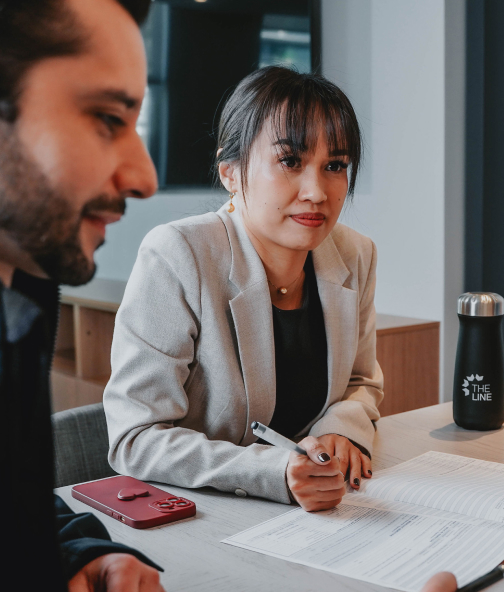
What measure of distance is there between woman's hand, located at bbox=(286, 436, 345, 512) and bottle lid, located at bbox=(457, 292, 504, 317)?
0.54 metres

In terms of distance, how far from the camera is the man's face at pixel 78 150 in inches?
15.9

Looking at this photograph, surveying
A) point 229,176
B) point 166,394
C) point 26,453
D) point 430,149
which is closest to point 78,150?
point 26,453

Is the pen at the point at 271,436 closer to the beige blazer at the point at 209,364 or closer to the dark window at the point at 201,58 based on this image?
the beige blazer at the point at 209,364

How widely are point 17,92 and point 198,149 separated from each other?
2671mm

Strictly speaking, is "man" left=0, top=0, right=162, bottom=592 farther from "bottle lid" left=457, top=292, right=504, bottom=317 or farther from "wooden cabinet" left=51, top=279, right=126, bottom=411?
"wooden cabinet" left=51, top=279, right=126, bottom=411

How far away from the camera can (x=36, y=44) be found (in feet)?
1.34

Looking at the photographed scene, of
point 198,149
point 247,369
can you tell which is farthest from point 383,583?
point 198,149

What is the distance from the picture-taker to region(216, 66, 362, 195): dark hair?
126 centimetres

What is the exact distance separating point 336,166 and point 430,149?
1475 millimetres

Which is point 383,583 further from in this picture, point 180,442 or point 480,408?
point 480,408

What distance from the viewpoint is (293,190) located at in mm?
1265

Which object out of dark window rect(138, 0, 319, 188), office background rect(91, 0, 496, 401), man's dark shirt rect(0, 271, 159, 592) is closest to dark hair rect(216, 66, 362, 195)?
man's dark shirt rect(0, 271, 159, 592)

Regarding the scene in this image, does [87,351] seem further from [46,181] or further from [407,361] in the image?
[46,181]

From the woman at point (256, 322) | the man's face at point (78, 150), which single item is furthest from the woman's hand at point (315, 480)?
the man's face at point (78, 150)
